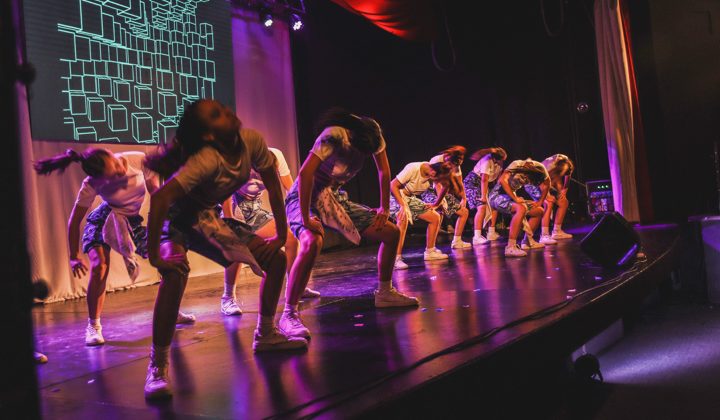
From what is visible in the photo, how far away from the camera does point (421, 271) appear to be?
20.9ft

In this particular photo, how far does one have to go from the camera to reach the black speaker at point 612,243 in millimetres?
4992

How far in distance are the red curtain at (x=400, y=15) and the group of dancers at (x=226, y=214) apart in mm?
3848

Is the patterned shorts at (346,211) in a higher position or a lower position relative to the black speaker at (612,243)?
higher

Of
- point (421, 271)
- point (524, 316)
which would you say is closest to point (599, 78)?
point (421, 271)

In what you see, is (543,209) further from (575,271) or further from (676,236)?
(575,271)

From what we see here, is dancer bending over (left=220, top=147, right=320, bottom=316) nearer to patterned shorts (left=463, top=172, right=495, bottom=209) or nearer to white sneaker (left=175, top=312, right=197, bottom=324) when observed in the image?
white sneaker (left=175, top=312, right=197, bottom=324)

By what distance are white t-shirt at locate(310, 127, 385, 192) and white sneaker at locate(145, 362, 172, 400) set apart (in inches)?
56.2

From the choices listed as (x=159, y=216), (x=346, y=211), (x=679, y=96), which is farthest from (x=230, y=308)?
(x=679, y=96)

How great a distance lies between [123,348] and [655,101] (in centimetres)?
1014

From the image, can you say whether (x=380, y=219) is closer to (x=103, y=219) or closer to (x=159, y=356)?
(x=159, y=356)

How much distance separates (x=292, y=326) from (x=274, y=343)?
26 cm

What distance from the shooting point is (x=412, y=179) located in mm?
7480

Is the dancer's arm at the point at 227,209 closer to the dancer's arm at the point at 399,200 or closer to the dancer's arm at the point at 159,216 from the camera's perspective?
the dancer's arm at the point at 159,216

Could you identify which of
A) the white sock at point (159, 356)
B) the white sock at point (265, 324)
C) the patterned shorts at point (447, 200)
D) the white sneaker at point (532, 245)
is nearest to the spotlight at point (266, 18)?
the patterned shorts at point (447, 200)
